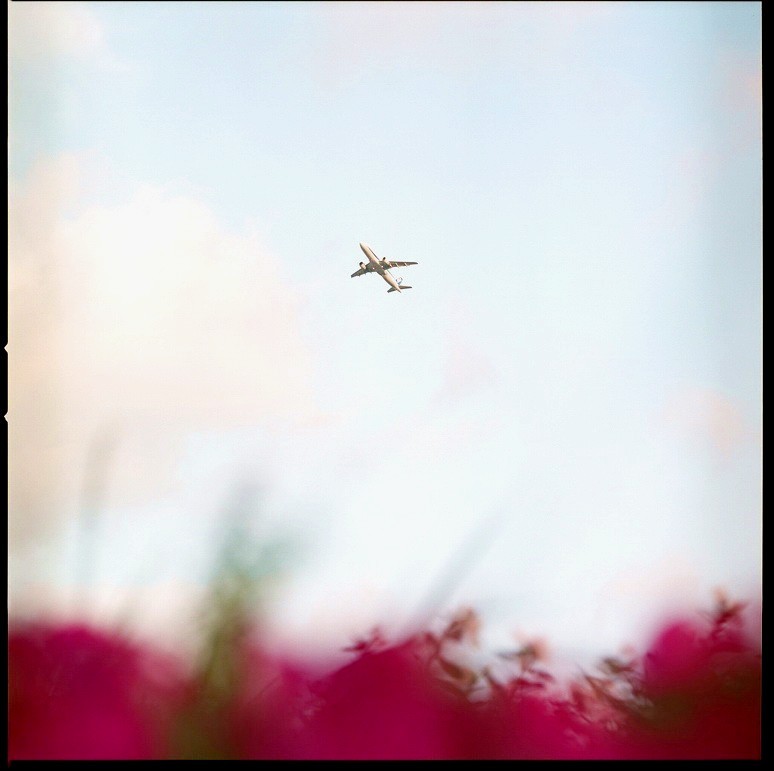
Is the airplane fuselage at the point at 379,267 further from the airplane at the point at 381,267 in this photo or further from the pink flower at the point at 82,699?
the pink flower at the point at 82,699

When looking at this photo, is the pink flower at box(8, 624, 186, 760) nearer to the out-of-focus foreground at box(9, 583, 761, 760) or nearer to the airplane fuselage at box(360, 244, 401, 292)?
the out-of-focus foreground at box(9, 583, 761, 760)

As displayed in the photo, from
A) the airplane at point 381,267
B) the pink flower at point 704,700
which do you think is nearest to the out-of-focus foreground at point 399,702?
the pink flower at point 704,700

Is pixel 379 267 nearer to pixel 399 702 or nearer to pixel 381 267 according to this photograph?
pixel 381 267

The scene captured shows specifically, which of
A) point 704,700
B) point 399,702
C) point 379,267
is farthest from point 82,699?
point 704,700

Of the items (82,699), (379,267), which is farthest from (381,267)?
(82,699)

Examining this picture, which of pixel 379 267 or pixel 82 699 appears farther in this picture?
pixel 379 267

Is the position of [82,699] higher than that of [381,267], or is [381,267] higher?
[381,267]

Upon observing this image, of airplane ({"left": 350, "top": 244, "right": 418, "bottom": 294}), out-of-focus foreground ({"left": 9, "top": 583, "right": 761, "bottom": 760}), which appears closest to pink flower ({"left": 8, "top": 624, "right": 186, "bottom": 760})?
out-of-focus foreground ({"left": 9, "top": 583, "right": 761, "bottom": 760})
